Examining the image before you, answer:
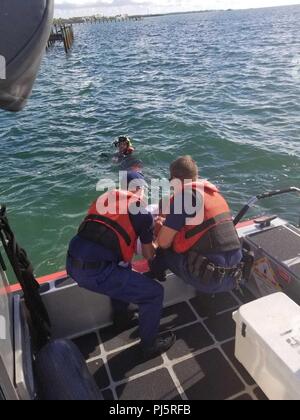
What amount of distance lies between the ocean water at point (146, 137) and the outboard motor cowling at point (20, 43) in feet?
21.7

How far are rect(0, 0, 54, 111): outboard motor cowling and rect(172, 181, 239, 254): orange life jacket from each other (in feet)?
7.43

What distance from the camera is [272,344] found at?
3.01 meters

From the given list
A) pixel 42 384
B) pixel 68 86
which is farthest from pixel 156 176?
pixel 68 86

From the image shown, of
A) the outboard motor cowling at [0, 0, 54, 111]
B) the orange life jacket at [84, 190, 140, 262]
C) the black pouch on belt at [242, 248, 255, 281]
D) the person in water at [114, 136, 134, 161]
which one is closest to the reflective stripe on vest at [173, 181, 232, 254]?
the orange life jacket at [84, 190, 140, 262]

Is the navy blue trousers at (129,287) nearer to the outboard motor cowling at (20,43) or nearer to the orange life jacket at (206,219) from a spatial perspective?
the orange life jacket at (206,219)

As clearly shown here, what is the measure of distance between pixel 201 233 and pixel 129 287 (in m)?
0.88

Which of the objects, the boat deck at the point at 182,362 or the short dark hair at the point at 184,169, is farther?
the short dark hair at the point at 184,169

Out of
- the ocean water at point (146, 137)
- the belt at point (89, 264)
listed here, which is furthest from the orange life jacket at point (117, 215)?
the ocean water at point (146, 137)

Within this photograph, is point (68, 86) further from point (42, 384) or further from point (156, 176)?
point (42, 384)

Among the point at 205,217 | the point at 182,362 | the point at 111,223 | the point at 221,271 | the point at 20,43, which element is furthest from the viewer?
the point at 182,362

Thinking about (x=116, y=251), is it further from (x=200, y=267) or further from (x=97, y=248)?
A: (x=200, y=267)

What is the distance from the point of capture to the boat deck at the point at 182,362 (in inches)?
143

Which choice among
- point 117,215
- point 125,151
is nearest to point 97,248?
point 117,215

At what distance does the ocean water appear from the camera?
386 inches
